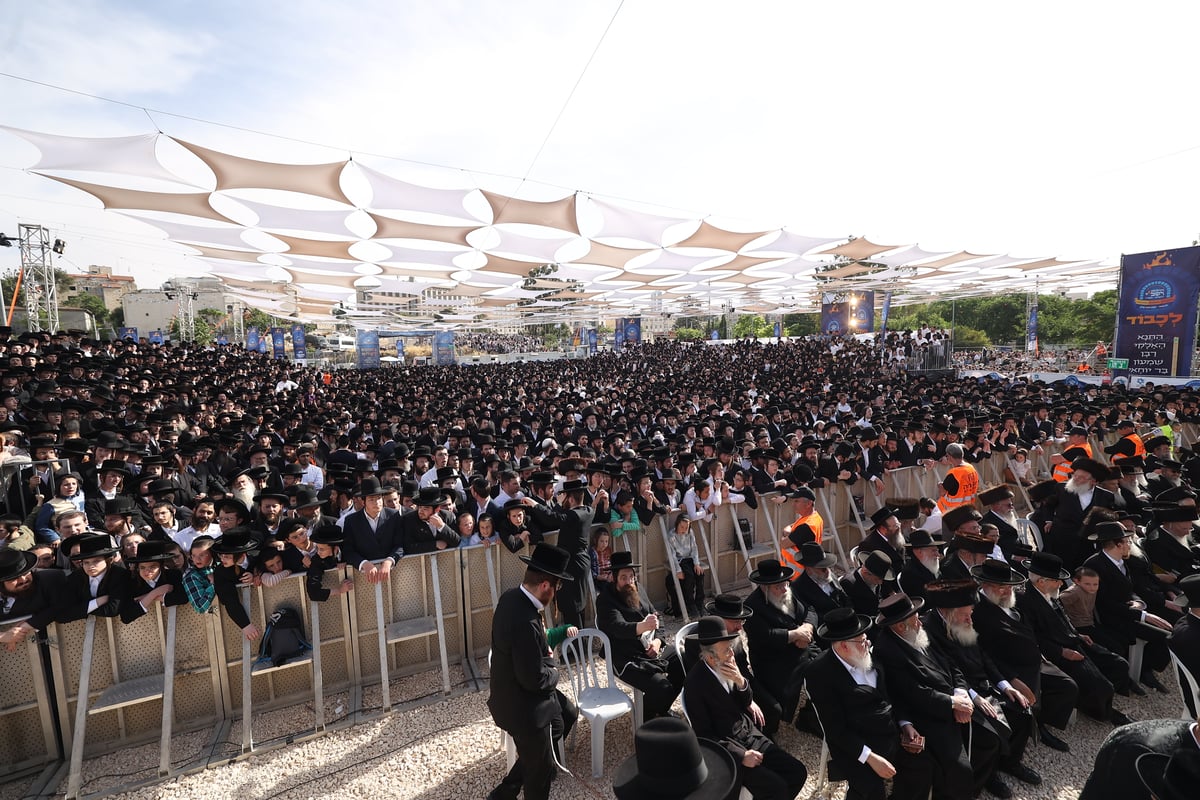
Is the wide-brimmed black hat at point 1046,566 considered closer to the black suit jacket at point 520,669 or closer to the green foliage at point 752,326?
the black suit jacket at point 520,669

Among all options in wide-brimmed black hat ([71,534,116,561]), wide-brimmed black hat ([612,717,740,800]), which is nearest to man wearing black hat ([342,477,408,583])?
wide-brimmed black hat ([71,534,116,561])

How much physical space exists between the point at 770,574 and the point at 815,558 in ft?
1.82

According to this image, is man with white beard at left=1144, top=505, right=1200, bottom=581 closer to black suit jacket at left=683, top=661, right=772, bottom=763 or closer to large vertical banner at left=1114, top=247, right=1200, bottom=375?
black suit jacket at left=683, top=661, right=772, bottom=763

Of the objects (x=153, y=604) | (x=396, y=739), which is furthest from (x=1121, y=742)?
(x=153, y=604)

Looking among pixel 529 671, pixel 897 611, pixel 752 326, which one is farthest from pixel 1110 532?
pixel 752 326

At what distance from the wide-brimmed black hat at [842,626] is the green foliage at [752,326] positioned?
72.1 metres

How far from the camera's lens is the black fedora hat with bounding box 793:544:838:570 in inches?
164

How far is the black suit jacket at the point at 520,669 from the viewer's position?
306 centimetres

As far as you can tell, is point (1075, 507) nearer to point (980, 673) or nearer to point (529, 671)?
point (980, 673)

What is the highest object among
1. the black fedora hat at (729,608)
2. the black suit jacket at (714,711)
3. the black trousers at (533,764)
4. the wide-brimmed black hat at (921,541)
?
the black fedora hat at (729,608)

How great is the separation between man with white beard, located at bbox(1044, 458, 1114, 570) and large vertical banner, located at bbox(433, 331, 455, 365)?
119 feet

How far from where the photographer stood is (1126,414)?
11.4 meters

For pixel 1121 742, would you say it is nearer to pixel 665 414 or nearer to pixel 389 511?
pixel 389 511

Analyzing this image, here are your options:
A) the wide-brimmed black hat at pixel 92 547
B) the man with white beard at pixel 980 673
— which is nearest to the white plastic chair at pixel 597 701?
the man with white beard at pixel 980 673
